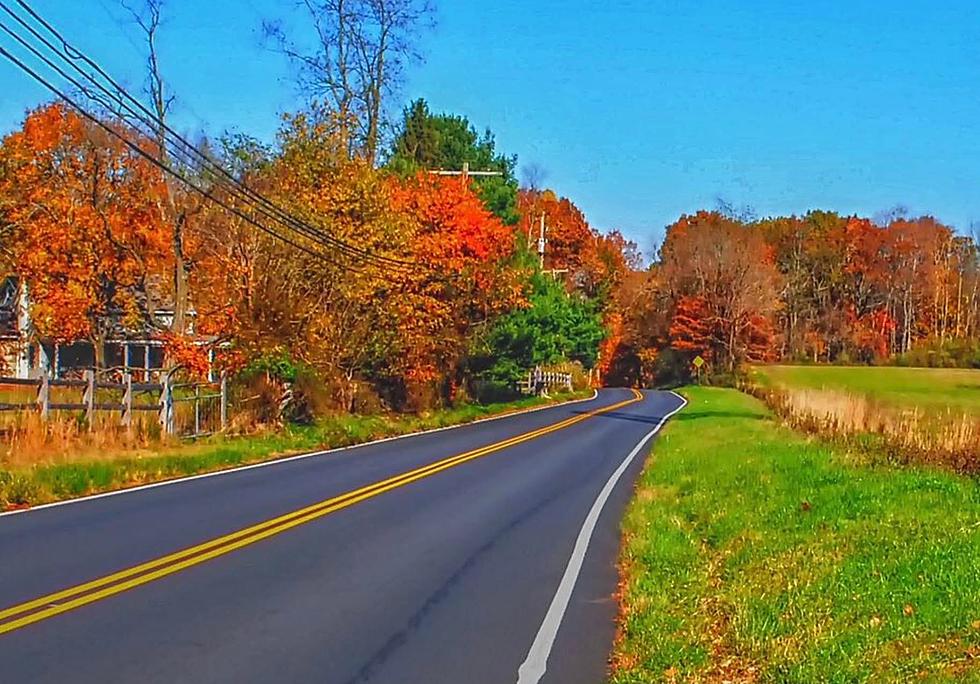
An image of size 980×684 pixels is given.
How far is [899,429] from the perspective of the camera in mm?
21469

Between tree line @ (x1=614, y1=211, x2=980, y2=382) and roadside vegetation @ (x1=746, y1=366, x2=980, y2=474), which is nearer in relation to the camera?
roadside vegetation @ (x1=746, y1=366, x2=980, y2=474)

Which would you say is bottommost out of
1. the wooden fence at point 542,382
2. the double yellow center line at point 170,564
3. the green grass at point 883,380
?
the wooden fence at point 542,382

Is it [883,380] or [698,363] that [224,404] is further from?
[698,363]

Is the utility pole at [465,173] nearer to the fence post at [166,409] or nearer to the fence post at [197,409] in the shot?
the fence post at [197,409]

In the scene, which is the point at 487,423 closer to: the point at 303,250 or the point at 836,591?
the point at 303,250

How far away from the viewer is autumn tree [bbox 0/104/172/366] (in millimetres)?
38938

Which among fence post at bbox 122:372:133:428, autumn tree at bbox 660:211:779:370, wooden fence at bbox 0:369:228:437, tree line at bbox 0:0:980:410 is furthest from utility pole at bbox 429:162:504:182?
autumn tree at bbox 660:211:779:370

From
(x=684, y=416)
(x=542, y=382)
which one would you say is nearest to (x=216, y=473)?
(x=684, y=416)

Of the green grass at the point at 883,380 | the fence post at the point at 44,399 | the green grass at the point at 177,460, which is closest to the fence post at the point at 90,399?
the fence post at the point at 44,399

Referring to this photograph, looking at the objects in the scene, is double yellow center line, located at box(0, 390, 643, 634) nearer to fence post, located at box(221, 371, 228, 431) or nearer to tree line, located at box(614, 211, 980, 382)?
fence post, located at box(221, 371, 228, 431)

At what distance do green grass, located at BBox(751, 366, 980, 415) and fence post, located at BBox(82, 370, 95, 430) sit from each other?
1778 inches

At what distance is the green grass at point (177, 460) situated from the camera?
15.2m

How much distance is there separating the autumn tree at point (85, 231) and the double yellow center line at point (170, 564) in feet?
79.4

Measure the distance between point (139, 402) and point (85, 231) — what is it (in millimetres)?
17989
